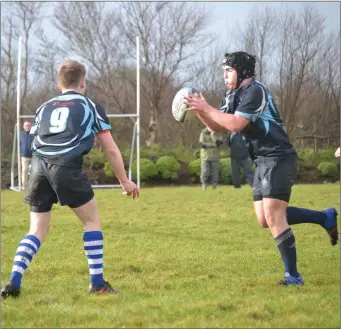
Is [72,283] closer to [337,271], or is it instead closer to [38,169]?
[38,169]

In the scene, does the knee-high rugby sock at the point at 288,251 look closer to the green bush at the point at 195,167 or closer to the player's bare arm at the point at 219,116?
the player's bare arm at the point at 219,116

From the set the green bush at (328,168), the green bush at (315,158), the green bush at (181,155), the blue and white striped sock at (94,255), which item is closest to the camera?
the blue and white striped sock at (94,255)

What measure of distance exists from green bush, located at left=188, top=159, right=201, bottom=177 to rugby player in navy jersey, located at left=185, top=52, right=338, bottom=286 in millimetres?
19594

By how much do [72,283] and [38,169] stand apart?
3.48 ft

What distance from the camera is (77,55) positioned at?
30.3 metres

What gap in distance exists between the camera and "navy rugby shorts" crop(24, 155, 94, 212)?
15.2ft

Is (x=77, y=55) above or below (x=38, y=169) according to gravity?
above

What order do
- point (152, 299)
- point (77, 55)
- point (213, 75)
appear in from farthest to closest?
point (77, 55)
point (213, 75)
point (152, 299)

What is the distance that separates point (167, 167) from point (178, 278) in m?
19.4

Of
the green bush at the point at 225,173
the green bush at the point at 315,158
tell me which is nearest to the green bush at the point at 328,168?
the green bush at the point at 315,158

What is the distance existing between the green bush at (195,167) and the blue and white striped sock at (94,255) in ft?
66.2

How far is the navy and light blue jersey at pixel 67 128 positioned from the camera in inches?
184

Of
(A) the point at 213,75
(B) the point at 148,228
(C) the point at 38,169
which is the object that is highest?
(A) the point at 213,75

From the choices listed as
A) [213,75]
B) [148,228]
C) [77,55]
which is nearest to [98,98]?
[77,55]
